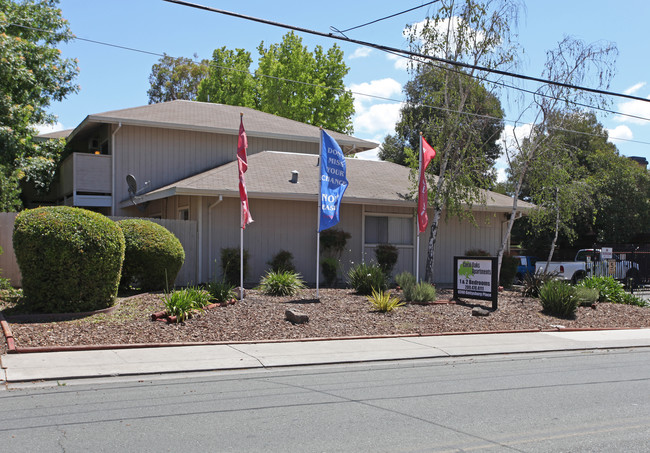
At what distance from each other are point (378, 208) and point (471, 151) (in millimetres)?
3730

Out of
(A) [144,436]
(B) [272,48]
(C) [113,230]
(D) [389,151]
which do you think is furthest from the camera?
(D) [389,151]

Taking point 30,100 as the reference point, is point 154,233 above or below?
below

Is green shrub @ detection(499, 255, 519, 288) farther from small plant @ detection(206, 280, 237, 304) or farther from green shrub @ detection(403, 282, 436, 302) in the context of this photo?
small plant @ detection(206, 280, 237, 304)

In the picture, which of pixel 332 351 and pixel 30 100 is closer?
pixel 332 351

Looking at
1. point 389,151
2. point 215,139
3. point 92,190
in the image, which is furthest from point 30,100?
point 389,151

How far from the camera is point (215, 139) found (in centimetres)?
2288

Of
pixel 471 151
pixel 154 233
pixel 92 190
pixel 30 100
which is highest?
pixel 30 100

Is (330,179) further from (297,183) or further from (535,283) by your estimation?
(535,283)

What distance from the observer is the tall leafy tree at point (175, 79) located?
51.8 meters

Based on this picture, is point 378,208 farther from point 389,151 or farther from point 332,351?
point 389,151

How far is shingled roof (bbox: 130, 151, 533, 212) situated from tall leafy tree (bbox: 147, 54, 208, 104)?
31.3 m

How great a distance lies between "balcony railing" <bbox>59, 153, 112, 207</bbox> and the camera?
20812mm

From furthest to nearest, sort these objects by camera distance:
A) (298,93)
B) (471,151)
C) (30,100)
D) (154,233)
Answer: (298,93)
(30,100)
(471,151)
(154,233)

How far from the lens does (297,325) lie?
1227cm
